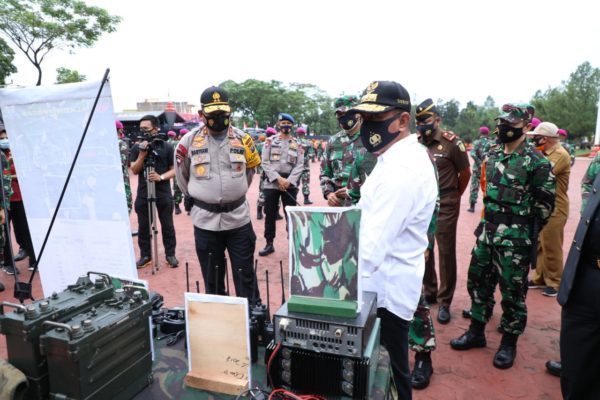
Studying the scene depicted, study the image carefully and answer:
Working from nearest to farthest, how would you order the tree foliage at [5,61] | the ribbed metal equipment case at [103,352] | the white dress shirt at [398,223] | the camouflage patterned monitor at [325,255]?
1. the ribbed metal equipment case at [103,352]
2. the camouflage patterned monitor at [325,255]
3. the white dress shirt at [398,223]
4. the tree foliage at [5,61]

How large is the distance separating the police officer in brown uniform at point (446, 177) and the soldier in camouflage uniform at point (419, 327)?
0.81 m

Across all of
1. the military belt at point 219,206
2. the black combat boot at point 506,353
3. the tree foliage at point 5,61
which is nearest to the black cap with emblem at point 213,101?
the military belt at point 219,206

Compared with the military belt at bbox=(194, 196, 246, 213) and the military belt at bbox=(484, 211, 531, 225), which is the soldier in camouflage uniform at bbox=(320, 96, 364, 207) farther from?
the military belt at bbox=(484, 211, 531, 225)

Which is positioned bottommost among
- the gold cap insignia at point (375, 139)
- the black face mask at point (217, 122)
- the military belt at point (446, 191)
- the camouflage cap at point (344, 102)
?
the military belt at point (446, 191)

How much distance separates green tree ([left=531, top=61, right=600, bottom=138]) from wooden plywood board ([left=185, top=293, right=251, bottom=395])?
5016 cm

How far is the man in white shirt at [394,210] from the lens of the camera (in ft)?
5.84

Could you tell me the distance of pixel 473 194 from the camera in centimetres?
984

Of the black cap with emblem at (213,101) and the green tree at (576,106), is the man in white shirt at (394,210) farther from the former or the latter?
the green tree at (576,106)

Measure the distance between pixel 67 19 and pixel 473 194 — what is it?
20.8 meters

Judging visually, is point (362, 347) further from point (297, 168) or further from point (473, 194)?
point (473, 194)

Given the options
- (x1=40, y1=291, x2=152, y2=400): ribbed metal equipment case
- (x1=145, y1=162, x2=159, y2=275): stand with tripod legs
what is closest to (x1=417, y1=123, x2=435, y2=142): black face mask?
(x1=40, y1=291, x2=152, y2=400): ribbed metal equipment case

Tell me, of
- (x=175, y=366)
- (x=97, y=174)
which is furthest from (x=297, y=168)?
(x=175, y=366)

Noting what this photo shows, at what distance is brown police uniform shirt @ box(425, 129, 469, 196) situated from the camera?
3.82 metres

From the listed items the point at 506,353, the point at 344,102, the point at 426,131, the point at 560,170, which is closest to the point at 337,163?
the point at 344,102
